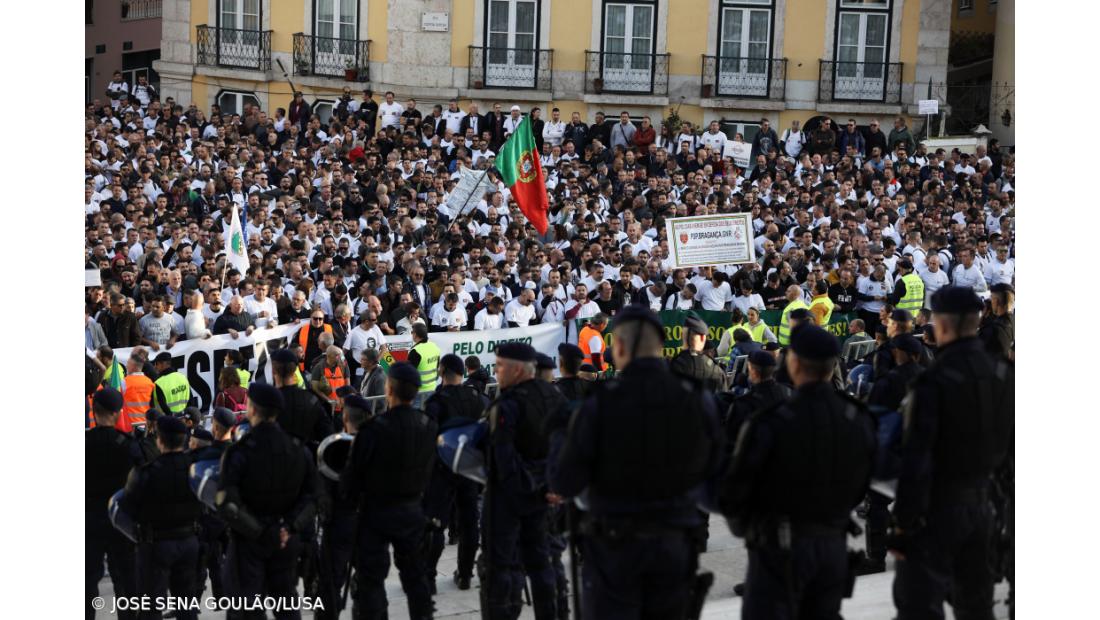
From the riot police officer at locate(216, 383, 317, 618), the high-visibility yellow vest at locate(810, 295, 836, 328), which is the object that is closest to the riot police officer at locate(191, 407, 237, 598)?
the riot police officer at locate(216, 383, 317, 618)

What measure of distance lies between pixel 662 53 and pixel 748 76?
196 centimetres

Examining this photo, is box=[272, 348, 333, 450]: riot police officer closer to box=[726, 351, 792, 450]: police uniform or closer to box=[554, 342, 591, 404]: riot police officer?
box=[554, 342, 591, 404]: riot police officer

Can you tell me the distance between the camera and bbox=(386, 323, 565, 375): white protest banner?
14.0 m

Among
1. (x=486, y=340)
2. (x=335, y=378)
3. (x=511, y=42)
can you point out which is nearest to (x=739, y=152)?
(x=511, y=42)

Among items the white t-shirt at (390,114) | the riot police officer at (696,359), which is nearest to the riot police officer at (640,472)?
the riot police officer at (696,359)

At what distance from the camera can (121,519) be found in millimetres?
7840

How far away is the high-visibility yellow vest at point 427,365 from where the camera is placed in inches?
493

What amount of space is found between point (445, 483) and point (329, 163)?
12717 mm

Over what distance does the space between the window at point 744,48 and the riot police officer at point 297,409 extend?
22.4m

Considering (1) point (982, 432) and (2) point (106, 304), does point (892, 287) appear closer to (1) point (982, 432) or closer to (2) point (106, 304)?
(2) point (106, 304)

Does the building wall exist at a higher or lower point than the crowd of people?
higher

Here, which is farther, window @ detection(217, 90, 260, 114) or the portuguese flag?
window @ detection(217, 90, 260, 114)

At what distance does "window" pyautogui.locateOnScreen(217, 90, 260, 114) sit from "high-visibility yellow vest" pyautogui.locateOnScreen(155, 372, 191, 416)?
17.7 m

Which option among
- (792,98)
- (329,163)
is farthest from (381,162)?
(792,98)
